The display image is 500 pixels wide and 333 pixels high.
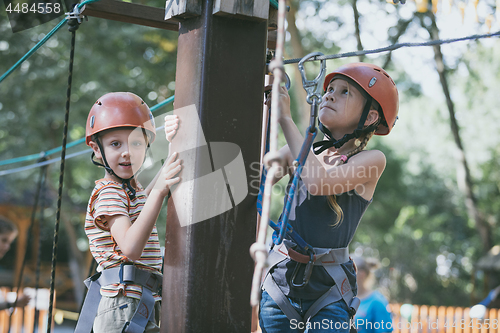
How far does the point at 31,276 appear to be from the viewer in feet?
50.1

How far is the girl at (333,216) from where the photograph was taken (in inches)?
87.0

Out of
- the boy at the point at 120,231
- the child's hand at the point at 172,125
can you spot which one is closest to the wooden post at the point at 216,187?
the child's hand at the point at 172,125

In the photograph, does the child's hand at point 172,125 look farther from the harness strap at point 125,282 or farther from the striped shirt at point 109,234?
the harness strap at point 125,282

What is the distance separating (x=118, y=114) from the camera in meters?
2.40

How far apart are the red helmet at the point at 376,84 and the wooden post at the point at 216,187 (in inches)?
27.2

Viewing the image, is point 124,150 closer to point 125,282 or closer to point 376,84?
point 125,282

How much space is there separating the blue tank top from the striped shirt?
2.02 ft

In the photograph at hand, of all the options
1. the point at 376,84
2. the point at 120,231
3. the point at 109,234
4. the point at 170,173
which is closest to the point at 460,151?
the point at 376,84

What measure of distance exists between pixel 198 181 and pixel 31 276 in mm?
15579

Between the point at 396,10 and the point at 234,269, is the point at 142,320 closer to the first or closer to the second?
the point at 234,269

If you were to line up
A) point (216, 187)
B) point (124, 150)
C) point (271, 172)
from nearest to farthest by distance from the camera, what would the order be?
1. point (271, 172)
2. point (216, 187)
3. point (124, 150)

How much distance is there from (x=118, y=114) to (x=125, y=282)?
0.82m

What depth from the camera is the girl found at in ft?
7.25

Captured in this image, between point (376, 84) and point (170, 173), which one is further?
point (376, 84)
